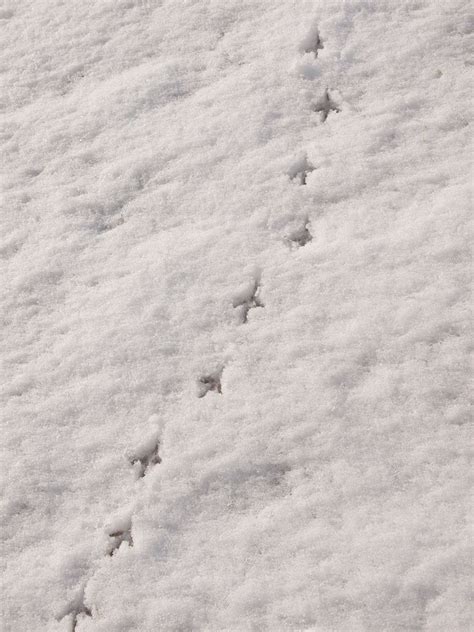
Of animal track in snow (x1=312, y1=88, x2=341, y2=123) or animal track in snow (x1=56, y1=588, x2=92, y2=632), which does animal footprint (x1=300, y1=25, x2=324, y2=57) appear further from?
animal track in snow (x1=56, y1=588, x2=92, y2=632)

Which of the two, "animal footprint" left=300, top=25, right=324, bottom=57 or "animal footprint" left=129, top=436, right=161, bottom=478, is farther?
Answer: "animal footprint" left=300, top=25, right=324, bottom=57

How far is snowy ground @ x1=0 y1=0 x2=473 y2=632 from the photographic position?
2324mm

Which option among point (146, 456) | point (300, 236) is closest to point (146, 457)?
point (146, 456)

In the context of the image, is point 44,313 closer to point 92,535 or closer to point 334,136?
point 92,535

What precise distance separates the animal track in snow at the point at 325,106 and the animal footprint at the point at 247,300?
2.90 ft

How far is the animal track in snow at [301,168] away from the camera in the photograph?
3.12 m

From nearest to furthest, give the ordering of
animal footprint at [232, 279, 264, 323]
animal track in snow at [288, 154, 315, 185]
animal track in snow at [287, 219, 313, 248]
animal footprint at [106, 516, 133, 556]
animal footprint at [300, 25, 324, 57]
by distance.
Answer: animal footprint at [106, 516, 133, 556] → animal footprint at [232, 279, 264, 323] → animal track in snow at [287, 219, 313, 248] → animal track in snow at [288, 154, 315, 185] → animal footprint at [300, 25, 324, 57]

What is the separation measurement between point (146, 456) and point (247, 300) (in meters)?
0.70

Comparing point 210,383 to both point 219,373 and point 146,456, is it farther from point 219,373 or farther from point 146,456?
point 146,456

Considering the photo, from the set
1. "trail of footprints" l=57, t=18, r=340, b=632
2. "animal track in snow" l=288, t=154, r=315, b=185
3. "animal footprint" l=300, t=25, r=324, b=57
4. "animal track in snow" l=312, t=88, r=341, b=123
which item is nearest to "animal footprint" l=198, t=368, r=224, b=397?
"trail of footprints" l=57, t=18, r=340, b=632

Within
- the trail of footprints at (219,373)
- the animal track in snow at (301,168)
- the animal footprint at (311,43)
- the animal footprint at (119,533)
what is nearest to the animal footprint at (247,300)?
the trail of footprints at (219,373)

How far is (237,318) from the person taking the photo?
2824 millimetres

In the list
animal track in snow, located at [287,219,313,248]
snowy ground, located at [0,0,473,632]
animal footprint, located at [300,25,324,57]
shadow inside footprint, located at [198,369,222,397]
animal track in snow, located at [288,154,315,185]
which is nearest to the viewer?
snowy ground, located at [0,0,473,632]

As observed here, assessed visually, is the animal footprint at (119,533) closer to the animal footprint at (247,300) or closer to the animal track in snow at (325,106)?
the animal footprint at (247,300)
